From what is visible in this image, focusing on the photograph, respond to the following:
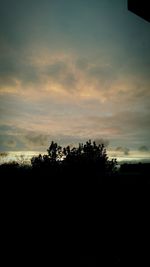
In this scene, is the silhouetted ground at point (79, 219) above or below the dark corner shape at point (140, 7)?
below

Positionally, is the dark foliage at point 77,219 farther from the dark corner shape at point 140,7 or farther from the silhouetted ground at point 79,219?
the dark corner shape at point 140,7

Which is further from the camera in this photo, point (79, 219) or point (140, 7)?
point (79, 219)

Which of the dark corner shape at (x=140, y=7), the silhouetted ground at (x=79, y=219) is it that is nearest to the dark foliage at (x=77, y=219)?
the silhouetted ground at (x=79, y=219)

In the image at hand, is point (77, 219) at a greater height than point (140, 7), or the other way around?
point (140, 7)

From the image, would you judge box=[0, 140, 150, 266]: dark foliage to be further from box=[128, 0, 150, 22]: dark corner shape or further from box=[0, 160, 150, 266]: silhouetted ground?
box=[128, 0, 150, 22]: dark corner shape

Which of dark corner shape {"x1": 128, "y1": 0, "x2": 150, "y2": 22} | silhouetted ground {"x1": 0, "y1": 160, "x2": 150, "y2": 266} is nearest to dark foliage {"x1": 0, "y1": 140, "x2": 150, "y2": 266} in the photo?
silhouetted ground {"x1": 0, "y1": 160, "x2": 150, "y2": 266}

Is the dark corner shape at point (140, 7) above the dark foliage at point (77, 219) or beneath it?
above

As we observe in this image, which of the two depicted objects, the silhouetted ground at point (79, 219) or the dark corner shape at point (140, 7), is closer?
the dark corner shape at point (140, 7)

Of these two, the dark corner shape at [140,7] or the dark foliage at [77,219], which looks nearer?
the dark corner shape at [140,7]

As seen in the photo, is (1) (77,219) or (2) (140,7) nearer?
(2) (140,7)

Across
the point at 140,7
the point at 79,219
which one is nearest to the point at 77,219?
Answer: the point at 79,219

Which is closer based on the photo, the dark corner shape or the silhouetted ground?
the dark corner shape

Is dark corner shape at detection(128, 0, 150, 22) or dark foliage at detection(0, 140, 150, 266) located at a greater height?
dark corner shape at detection(128, 0, 150, 22)

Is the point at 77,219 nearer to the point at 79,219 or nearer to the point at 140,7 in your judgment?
the point at 79,219
